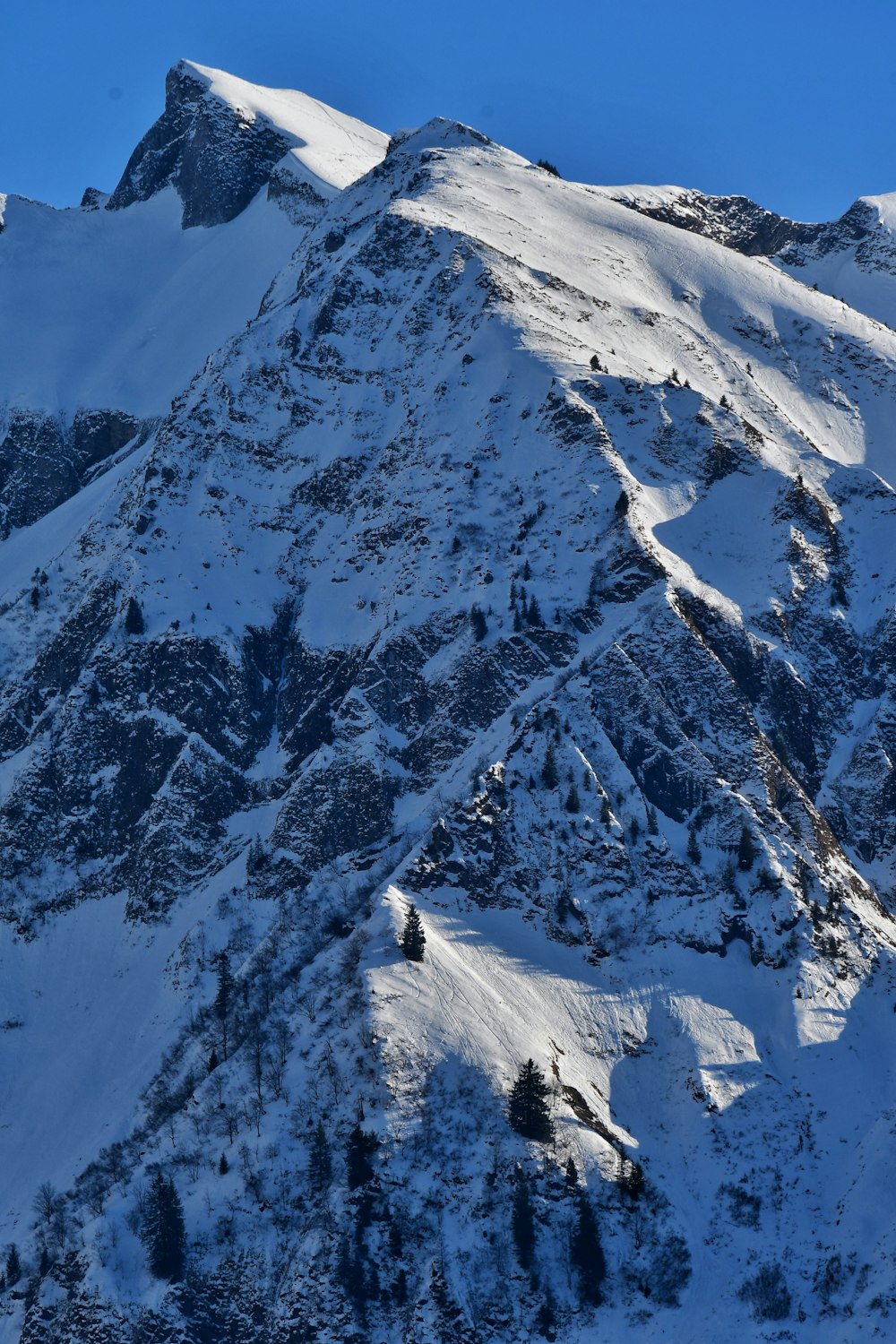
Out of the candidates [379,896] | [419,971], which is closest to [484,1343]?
[419,971]

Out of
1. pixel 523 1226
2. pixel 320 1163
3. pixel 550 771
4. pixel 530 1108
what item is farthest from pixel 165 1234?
pixel 550 771

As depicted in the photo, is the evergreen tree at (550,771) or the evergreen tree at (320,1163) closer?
the evergreen tree at (320,1163)

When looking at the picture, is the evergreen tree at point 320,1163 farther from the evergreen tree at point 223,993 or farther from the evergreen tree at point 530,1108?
the evergreen tree at point 223,993

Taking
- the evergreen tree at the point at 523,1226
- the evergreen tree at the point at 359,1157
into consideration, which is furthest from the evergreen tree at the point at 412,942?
the evergreen tree at the point at 523,1226

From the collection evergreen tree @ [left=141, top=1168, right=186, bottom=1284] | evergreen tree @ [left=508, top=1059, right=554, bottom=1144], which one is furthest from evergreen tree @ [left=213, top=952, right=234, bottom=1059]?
evergreen tree @ [left=508, top=1059, right=554, bottom=1144]

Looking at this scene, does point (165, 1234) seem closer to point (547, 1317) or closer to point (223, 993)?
point (547, 1317)

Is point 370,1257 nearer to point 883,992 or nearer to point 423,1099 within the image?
point 423,1099
